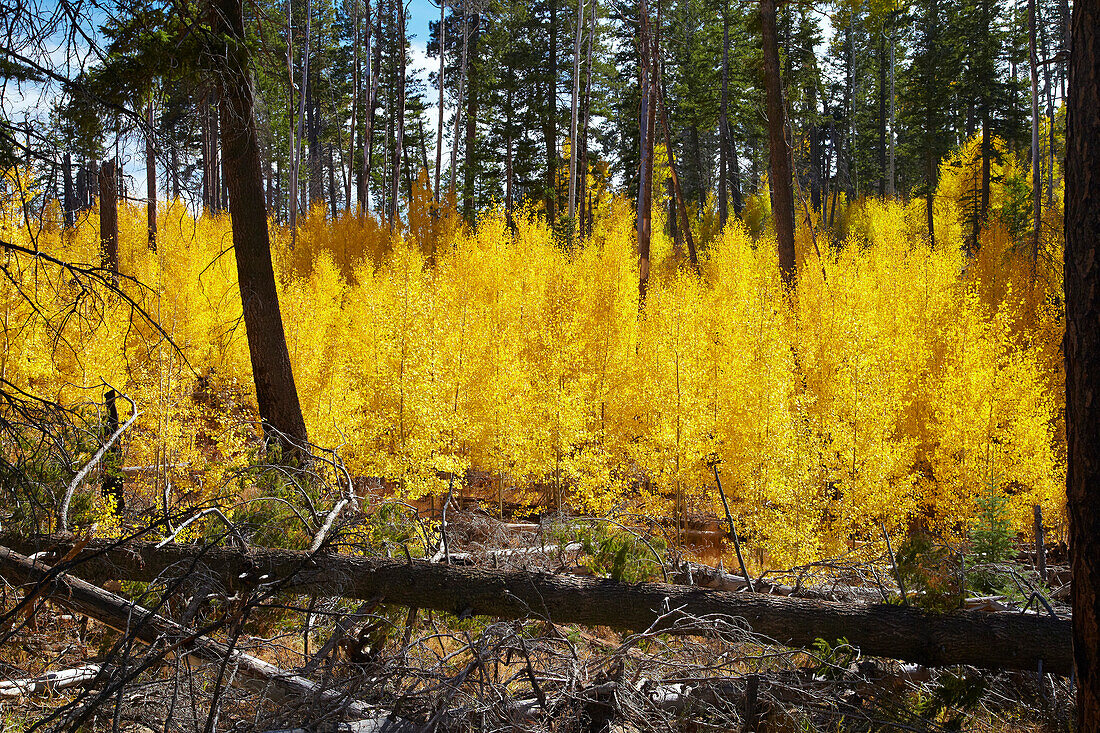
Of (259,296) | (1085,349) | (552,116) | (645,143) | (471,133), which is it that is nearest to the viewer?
(1085,349)

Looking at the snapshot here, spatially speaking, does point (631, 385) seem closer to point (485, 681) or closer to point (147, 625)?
point (485, 681)

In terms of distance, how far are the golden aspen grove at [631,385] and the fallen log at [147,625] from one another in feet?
12.0

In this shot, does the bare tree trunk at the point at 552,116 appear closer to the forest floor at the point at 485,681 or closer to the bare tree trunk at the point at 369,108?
the bare tree trunk at the point at 369,108

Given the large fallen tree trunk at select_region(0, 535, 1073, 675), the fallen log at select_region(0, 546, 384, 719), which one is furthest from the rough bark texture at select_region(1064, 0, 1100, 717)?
the fallen log at select_region(0, 546, 384, 719)

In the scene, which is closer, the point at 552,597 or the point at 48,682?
the point at 48,682

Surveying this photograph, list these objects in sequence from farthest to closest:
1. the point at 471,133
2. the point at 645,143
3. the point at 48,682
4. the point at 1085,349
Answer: the point at 471,133 → the point at 645,143 → the point at 48,682 → the point at 1085,349

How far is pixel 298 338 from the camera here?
47.4 feet

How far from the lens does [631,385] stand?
15.4 metres

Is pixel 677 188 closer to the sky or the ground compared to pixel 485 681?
closer to the sky

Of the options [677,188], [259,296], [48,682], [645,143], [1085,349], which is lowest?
[48,682]

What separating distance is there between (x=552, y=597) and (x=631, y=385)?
1156 cm

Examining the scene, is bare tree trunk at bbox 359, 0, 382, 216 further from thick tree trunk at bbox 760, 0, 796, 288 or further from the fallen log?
the fallen log

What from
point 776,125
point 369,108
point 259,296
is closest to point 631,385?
point 776,125

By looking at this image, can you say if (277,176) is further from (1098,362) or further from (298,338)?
(1098,362)
